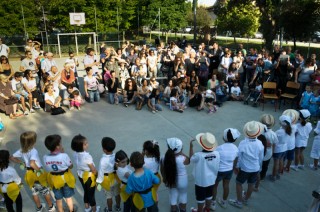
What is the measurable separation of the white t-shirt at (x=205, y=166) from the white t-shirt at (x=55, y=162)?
1770 mm

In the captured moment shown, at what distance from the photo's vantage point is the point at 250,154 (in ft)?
14.5

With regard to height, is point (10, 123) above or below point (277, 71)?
below

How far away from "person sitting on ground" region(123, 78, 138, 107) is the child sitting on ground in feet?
20.0

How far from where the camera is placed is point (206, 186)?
418 cm

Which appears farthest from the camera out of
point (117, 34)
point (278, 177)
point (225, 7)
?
point (225, 7)

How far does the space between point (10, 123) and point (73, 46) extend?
15090 mm

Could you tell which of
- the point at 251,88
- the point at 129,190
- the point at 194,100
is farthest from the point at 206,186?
the point at 251,88

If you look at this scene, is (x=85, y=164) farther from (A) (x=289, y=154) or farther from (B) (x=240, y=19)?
(B) (x=240, y=19)

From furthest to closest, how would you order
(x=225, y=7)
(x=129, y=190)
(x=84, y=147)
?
(x=225, y=7), (x=84, y=147), (x=129, y=190)

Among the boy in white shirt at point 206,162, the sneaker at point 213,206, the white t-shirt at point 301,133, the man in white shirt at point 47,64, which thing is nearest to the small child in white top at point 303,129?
the white t-shirt at point 301,133

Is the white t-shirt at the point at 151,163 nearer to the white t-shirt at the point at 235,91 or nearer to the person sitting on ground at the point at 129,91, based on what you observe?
the person sitting on ground at the point at 129,91

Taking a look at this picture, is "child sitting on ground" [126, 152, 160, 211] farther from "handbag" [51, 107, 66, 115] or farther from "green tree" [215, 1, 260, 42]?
"green tree" [215, 1, 260, 42]

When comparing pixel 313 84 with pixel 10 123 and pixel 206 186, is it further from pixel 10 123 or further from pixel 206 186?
pixel 10 123

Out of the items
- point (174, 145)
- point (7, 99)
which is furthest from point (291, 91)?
point (7, 99)
